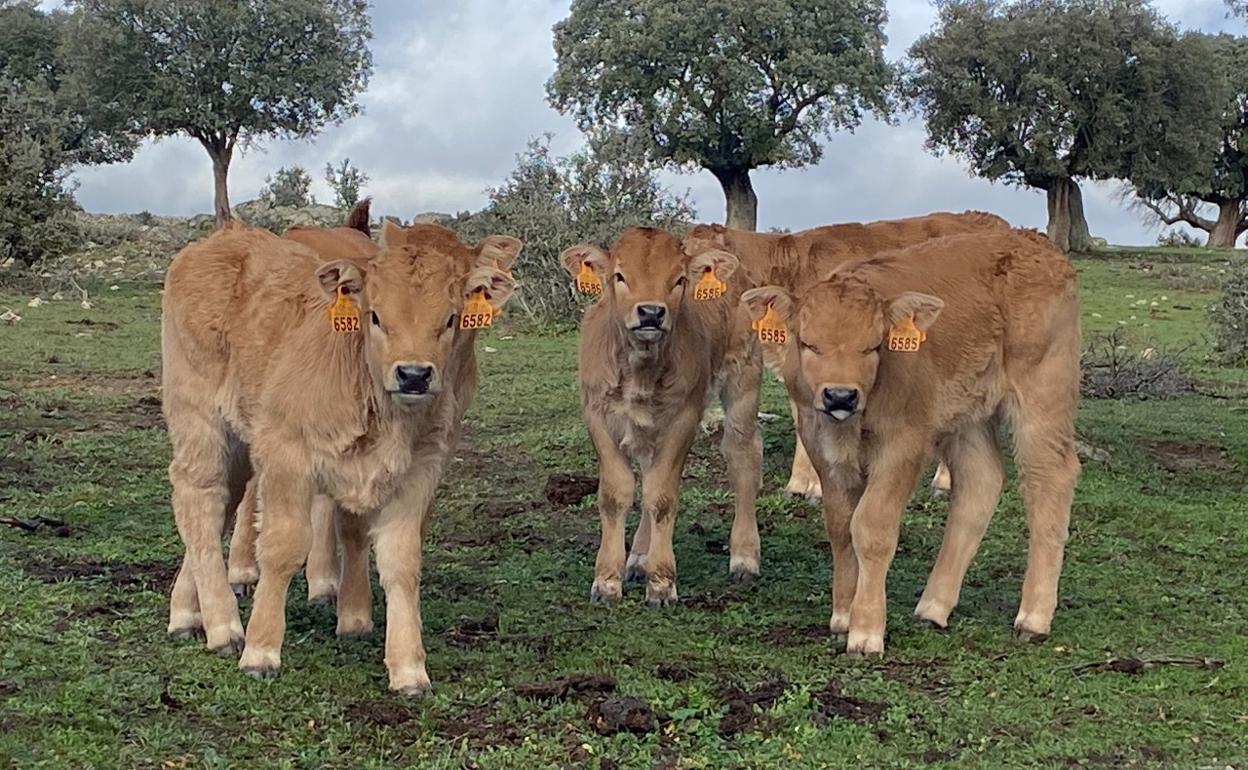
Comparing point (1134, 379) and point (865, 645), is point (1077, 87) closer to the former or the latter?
point (1134, 379)

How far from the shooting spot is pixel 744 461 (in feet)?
31.8

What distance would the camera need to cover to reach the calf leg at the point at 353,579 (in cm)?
707

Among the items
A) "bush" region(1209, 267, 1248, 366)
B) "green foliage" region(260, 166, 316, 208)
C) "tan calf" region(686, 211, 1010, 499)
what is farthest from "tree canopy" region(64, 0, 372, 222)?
"tan calf" region(686, 211, 1010, 499)

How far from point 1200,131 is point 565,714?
43623 millimetres

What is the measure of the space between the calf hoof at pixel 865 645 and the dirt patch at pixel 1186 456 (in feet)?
20.1

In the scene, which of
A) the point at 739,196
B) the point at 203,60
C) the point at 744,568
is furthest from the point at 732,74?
the point at 744,568

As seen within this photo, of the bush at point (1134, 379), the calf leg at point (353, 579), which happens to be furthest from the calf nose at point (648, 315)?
the bush at point (1134, 379)

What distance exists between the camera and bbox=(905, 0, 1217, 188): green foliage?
4378 cm

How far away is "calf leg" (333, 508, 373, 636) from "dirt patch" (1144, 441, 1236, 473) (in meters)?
7.91

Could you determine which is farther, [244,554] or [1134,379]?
[1134,379]

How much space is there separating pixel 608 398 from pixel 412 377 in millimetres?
2743

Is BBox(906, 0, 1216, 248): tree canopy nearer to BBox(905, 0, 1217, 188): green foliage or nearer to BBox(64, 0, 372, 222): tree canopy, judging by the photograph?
BBox(905, 0, 1217, 188): green foliage

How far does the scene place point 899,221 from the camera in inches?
482

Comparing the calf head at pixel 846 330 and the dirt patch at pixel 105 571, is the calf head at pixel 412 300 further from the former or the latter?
the dirt patch at pixel 105 571
